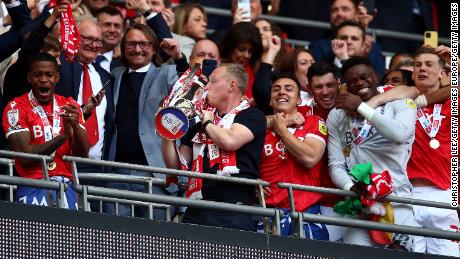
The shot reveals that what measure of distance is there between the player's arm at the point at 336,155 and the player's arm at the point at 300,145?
109mm

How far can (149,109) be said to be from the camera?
1330cm

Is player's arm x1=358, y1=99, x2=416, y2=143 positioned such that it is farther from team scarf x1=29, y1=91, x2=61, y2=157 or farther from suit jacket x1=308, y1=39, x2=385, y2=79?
suit jacket x1=308, y1=39, x2=385, y2=79

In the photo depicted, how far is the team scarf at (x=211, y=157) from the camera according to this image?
12.1 m

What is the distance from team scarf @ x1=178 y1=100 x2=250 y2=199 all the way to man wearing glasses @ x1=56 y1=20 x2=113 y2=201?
36.4 inches

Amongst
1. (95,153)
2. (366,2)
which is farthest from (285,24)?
(95,153)

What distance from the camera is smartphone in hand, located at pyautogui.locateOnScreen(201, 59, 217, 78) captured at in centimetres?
1312

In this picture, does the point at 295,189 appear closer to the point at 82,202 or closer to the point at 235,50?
the point at 82,202

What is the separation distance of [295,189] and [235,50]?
2.61 m

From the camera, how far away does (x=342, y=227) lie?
12.7 m

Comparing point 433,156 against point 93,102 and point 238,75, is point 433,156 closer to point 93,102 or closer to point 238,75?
point 238,75

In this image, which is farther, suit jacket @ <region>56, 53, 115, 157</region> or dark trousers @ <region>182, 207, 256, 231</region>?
suit jacket @ <region>56, 53, 115, 157</region>

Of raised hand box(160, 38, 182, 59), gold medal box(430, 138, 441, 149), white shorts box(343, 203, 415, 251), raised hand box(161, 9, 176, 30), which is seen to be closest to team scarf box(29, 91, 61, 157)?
raised hand box(160, 38, 182, 59)

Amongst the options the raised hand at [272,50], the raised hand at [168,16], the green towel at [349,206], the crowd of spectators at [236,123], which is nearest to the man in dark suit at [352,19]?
the raised hand at [272,50]

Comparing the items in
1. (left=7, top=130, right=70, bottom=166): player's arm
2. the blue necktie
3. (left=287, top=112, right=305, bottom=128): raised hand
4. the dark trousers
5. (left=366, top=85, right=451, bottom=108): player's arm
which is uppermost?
the blue necktie
